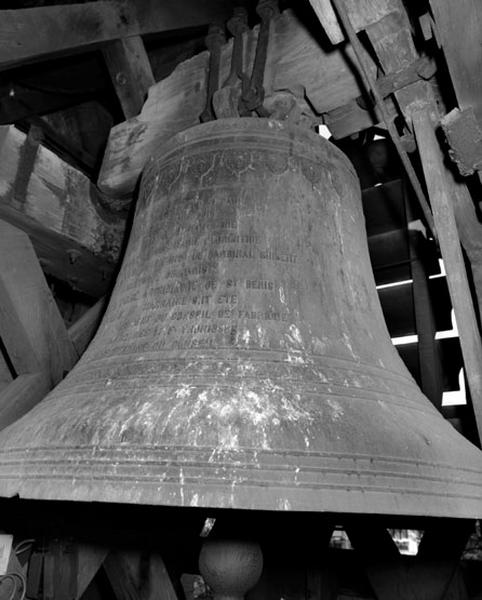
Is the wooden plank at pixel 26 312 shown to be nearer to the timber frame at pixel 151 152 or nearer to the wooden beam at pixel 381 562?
the timber frame at pixel 151 152

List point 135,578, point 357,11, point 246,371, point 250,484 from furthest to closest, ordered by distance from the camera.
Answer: point 135,578 → point 357,11 → point 246,371 → point 250,484

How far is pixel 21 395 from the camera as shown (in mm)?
1872

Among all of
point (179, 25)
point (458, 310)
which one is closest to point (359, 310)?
point (458, 310)

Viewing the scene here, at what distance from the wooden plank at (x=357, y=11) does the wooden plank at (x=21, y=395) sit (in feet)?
4.54

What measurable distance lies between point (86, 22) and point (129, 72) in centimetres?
21

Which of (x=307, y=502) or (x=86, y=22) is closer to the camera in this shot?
(x=307, y=502)

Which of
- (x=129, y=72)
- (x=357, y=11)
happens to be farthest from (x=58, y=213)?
(x=357, y=11)

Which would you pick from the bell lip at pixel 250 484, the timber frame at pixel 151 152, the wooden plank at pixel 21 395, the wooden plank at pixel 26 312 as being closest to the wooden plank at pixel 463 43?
the timber frame at pixel 151 152

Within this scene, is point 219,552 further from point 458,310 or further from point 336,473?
point 458,310

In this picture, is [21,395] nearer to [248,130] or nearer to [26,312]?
[26,312]

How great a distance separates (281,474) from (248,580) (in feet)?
1.79

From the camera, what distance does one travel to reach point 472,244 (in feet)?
5.91

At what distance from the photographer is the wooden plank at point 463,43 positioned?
4.27 ft

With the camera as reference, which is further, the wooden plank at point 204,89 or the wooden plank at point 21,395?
the wooden plank at point 21,395
